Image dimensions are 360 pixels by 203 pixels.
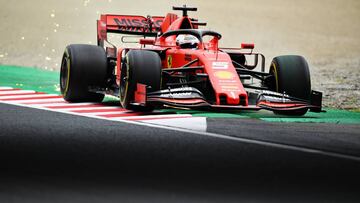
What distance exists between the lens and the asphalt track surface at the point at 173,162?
6.48 meters

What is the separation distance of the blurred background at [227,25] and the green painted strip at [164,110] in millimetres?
2607

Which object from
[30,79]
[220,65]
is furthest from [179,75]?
[30,79]

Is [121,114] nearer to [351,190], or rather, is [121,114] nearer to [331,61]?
[351,190]

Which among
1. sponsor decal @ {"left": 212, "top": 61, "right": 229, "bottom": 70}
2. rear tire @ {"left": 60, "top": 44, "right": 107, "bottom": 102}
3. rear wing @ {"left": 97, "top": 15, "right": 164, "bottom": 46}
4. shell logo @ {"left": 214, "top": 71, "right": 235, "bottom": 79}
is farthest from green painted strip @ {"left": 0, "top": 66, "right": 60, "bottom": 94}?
shell logo @ {"left": 214, "top": 71, "right": 235, "bottom": 79}

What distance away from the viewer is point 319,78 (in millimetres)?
19703

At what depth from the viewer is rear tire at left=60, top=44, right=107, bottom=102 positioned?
14.0 meters

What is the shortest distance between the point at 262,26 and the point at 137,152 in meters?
16.3

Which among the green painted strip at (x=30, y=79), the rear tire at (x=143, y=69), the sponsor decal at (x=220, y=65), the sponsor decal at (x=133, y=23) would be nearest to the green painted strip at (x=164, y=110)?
the green painted strip at (x=30, y=79)

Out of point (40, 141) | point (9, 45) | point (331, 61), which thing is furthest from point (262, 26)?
point (40, 141)

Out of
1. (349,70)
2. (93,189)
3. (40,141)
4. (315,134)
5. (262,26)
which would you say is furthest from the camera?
(262,26)

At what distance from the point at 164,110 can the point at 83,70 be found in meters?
1.56

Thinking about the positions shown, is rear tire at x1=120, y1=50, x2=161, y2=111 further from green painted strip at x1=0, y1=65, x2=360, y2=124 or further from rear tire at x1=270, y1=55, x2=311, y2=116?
rear tire at x1=270, y1=55, x2=311, y2=116

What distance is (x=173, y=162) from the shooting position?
8.01 metres

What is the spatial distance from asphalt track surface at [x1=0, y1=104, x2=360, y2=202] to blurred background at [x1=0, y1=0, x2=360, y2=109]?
39.3ft
